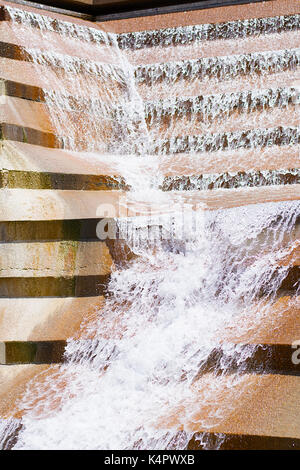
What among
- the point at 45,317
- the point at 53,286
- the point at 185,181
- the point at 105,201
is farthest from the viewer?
the point at 185,181

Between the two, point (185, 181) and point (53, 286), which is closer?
point (53, 286)

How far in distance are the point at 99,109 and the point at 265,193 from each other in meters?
2.60

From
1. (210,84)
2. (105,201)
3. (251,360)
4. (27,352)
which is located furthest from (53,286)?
(210,84)

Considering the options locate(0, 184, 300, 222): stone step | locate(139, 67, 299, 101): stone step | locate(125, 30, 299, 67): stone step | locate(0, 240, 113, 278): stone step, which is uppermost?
locate(125, 30, 299, 67): stone step

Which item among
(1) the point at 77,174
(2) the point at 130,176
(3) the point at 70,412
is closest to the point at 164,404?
(3) the point at 70,412

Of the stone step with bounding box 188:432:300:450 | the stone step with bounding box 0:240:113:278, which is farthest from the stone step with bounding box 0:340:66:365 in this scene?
the stone step with bounding box 188:432:300:450

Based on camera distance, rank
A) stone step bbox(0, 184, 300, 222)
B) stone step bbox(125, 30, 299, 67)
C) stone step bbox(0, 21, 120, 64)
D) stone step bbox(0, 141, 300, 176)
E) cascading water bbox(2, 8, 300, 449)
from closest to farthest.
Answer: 1. cascading water bbox(2, 8, 300, 449)
2. stone step bbox(0, 184, 300, 222)
3. stone step bbox(0, 141, 300, 176)
4. stone step bbox(0, 21, 120, 64)
5. stone step bbox(125, 30, 299, 67)

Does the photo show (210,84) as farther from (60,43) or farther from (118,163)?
(60,43)

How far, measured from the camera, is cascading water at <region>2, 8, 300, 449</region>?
2988mm

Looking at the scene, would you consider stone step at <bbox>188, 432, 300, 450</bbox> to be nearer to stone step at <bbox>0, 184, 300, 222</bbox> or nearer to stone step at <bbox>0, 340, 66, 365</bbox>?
stone step at <bbox>0, 340, 66, 365</bbox>

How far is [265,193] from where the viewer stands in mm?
4699

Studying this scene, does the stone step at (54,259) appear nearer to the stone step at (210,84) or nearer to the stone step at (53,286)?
the stone step at (53,286)

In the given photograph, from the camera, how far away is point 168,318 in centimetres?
366

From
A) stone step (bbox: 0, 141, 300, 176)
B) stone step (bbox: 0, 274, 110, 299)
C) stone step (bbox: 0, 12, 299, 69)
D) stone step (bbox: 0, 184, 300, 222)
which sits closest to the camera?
stone step (bbox: 0, 274, 110, 299)
